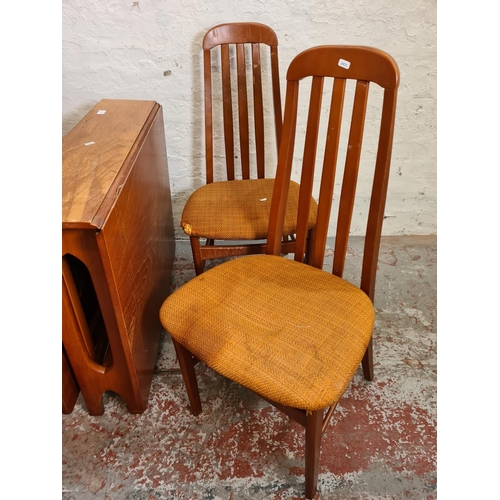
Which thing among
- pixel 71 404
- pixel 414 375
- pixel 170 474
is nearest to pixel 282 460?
pixel 170 474

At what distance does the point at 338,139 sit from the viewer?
44.1 inches

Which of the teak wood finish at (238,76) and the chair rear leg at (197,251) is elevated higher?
the teak wood finish at (238,76)

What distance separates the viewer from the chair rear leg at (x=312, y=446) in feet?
3.26

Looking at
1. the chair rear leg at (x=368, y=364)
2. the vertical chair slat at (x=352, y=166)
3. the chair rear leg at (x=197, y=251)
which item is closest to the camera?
the vertical chair slat at (x=352, y=166)

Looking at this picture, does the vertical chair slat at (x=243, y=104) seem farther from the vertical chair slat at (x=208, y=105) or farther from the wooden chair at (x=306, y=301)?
the wooden chair at (x=306, y=301)

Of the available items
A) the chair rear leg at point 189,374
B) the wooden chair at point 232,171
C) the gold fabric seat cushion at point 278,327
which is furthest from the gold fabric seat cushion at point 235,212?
the chair rear leg at point 189,374

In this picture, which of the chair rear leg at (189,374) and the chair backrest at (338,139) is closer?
the chair backrest at (338,139)

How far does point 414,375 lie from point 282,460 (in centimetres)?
60

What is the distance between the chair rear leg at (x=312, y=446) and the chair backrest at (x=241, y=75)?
1.14 m

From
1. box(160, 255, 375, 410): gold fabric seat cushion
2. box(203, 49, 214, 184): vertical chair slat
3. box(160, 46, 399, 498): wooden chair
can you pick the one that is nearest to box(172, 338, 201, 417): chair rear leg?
box(160, 46, 399, 498): wooden chair

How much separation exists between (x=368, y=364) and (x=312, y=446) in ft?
1.68

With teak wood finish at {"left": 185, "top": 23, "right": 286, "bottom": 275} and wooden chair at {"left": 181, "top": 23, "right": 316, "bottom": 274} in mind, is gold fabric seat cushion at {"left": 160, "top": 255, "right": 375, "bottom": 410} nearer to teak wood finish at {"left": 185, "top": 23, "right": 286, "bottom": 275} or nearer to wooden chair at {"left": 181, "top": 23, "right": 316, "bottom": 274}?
wooden chair at {"left": 181, "top": 23, "right": 316, "bottom": 274}

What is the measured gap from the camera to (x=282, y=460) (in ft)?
4.17

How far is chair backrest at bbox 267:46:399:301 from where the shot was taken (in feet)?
Answer: 3.28
